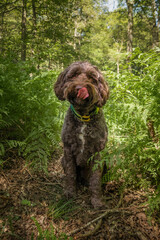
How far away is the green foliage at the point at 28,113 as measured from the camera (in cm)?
286

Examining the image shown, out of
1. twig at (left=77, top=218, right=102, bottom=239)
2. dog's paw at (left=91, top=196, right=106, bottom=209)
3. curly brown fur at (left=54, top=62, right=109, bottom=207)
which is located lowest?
dog's paw at (left=91, top=196, right=106, bottom=209)

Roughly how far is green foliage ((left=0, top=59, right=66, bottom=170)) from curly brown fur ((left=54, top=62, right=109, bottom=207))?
0.51m

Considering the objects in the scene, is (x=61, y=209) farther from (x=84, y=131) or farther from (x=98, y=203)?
(x=84, y=131)

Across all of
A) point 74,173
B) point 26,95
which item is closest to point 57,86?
point 26,95

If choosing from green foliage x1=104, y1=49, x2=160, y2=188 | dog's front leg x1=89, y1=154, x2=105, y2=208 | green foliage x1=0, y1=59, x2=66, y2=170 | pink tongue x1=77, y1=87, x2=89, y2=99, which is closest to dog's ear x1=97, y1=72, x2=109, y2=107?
green foliage x1=104, y1=49, x2=160, y2=188

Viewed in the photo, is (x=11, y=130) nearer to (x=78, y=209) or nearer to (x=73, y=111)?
(x=73, y=111)

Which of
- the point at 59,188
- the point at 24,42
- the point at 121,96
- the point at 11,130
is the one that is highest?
the point at 24,42

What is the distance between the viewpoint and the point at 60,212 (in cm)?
221

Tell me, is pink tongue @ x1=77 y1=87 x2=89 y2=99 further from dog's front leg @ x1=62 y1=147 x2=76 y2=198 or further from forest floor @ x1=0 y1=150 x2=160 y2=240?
forest floor @ x1=0 y1=150 x2=160 y2=240

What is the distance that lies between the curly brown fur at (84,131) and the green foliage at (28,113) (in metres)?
0.51

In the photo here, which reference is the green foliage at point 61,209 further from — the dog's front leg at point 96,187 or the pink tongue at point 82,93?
the pink tongue at point 82,93

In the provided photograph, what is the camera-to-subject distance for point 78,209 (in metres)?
2.32

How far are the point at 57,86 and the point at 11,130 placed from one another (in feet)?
4.78

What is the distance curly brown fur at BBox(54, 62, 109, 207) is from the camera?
230 cm
